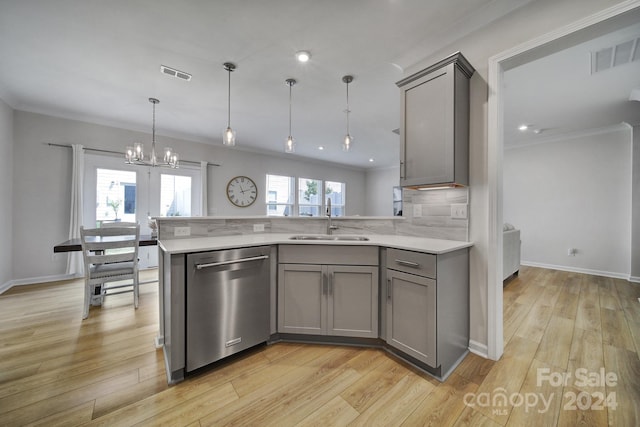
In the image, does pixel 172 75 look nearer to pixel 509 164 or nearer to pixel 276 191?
pixel 276 191

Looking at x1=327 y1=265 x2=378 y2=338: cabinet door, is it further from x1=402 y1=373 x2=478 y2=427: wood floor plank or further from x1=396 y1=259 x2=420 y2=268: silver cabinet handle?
x1=402 y1=373 x2=478 y2=427: wood floor plank

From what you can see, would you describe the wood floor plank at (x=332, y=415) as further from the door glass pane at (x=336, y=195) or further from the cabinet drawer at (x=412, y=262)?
the door glass pane at (x=336, y=195)

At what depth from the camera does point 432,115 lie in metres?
1.93

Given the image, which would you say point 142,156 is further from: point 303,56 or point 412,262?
point 412,262

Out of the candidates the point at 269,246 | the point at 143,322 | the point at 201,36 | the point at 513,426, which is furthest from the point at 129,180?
the point at 513,426

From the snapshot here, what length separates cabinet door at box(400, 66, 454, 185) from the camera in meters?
1.84

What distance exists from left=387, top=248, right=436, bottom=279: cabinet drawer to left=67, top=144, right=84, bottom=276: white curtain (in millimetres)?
4808

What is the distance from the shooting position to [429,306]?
1642mm

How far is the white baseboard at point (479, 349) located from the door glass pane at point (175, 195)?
5127 mm

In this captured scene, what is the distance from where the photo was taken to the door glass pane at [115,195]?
13.7 ft

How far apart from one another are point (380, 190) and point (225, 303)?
7.47 m

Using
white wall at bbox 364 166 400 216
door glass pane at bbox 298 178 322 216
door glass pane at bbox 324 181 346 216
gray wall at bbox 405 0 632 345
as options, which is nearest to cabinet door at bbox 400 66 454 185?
gray wall at bbox 405 0 632 345

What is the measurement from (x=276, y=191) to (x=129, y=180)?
10.3 feet

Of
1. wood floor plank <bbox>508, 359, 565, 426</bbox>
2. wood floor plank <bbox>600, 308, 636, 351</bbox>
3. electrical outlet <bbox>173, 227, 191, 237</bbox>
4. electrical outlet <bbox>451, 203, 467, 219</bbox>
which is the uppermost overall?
electrical outlet <bbox>451, 203, 467, 219</bbox>
